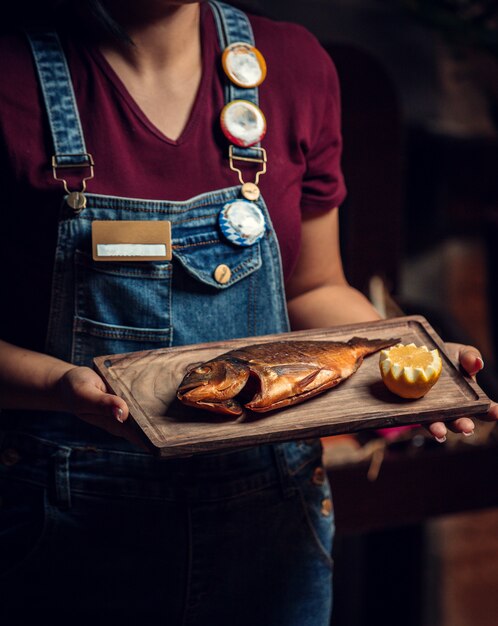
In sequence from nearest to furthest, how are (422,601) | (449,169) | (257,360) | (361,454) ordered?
(257,360) < (361,454) < (422,601) < (449,169)

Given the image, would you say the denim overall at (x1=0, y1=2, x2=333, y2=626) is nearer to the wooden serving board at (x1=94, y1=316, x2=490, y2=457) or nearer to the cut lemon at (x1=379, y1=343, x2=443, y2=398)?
the wooden serving board at (x1=94, y1=316, x2=490, y2=457)

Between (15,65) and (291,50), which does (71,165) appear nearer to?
(15,65)

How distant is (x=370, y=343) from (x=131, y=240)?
13.8 inches

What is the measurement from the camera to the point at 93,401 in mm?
984

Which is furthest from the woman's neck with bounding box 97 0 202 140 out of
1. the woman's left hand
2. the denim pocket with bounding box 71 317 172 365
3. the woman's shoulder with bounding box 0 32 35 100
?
the woman's left hand

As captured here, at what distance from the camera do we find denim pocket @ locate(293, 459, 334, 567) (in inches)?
47.4

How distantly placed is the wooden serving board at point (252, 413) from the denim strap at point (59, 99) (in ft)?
0.85

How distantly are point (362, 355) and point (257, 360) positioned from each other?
0.53ft

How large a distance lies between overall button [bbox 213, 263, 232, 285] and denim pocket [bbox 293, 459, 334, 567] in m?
0.29

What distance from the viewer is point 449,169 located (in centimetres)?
257

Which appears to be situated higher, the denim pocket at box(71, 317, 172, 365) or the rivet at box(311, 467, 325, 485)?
the denim pocket at box(71, 317, 172, 365)

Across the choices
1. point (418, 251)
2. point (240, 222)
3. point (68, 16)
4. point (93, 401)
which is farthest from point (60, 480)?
point (418, 251)

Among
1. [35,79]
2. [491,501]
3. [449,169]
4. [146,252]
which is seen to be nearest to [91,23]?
[35,79]

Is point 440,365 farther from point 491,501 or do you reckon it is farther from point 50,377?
point 491,501
